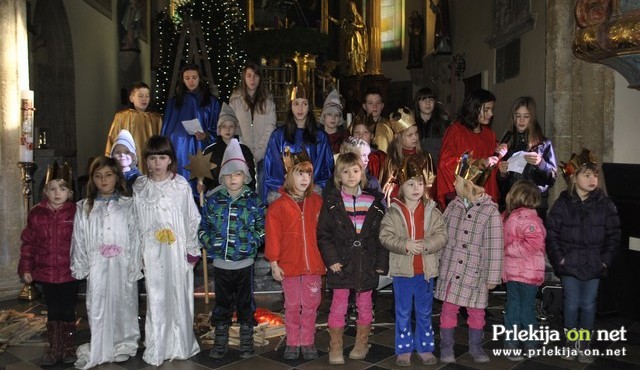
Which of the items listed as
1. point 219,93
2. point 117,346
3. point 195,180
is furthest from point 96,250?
point 219,93

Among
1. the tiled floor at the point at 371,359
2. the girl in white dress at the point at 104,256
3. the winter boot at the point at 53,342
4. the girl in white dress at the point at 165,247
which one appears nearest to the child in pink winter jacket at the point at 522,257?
the tiled floor at the point at 371,359

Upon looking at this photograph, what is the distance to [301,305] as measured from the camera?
407cm

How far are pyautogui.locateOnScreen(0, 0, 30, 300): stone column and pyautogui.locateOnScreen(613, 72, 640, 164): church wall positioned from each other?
222 inches

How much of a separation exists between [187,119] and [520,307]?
11.8 ft

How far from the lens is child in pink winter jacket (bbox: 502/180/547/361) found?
3.94 meters

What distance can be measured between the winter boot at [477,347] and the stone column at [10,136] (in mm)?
4395

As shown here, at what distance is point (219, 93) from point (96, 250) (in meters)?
7.94

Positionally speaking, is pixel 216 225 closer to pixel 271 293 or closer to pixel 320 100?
pixel 271 293

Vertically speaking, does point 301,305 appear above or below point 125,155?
below

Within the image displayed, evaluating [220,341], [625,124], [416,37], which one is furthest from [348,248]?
[416,37]

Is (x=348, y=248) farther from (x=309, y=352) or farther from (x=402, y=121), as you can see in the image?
(x=402, y=121)

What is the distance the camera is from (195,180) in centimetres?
579

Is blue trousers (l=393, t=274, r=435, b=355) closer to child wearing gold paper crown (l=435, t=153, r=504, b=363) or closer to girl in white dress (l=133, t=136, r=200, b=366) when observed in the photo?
child wearing gold paper crown (l=435, t=153, r=504, b=363)

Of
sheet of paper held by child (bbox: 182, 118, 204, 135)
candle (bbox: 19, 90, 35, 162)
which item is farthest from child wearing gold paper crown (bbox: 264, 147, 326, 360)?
candle (bbox: 19, 90, 35, 162)
